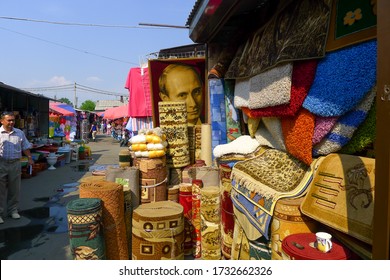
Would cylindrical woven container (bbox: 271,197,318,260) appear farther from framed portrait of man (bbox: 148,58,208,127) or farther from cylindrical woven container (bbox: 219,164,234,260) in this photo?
framed portrait of man (bbox: 148,58,208,127)

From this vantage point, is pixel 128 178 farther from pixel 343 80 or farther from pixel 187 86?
pixel 343 80

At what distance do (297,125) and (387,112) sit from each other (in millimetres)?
1097

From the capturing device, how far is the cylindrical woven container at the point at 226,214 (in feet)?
9.21

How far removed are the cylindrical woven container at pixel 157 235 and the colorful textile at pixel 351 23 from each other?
1.83 m

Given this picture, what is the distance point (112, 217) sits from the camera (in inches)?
107

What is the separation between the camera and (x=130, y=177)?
131 inches

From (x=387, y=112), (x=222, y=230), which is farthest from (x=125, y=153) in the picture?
(x=387, y=112)

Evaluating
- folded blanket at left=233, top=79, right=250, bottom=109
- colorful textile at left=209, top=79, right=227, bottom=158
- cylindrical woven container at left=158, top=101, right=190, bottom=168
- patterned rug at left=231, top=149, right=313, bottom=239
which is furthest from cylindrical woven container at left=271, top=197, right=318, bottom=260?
cylindrical woven container at left=158, top=101, right=190, bottom=168

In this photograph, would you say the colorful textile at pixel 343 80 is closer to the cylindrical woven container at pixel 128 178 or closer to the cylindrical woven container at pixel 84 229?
the cylindrical woven container at pixel 84 229

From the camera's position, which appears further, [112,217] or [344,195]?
[112,217]

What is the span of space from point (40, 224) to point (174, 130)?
2501 mm

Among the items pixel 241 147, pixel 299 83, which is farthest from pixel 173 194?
pixel 299 83

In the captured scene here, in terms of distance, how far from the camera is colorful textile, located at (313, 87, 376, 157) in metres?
1.65

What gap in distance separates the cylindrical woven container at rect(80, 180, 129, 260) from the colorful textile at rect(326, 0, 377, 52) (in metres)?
2.17
